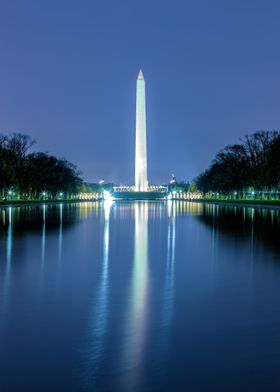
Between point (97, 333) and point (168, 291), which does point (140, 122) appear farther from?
point (97, 333)

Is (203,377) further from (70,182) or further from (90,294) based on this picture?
(70,182)

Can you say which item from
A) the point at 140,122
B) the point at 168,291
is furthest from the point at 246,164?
the point at 168,291

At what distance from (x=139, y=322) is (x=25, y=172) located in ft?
271

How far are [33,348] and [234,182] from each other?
92354mm

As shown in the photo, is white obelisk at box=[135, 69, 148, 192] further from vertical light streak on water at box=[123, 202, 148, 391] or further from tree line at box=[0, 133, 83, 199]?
vertical light streak on water at box=[123, 202, 148, 391]

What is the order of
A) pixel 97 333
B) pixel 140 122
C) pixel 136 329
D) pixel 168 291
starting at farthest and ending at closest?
pixel 140 122, pixel 168 291, pixel 136 329, pixel 97 333

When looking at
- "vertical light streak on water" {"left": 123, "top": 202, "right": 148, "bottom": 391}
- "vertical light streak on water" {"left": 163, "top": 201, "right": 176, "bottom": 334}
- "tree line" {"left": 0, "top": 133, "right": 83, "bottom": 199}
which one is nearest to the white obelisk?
"tree line" {"left": 0, "top": 133, "right": 83, "bottom": 199}

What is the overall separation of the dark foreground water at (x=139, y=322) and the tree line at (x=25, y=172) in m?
61.0

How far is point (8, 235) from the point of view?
2450 centimetres

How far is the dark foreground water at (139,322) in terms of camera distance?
605cm

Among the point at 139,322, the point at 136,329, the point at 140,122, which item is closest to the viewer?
the point at 136,329

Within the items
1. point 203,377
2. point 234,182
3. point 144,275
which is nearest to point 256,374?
point 203,377

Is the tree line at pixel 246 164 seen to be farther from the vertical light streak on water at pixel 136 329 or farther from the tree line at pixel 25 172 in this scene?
the vertical light streak on water at pixel 136 329

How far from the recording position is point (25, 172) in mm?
88812
